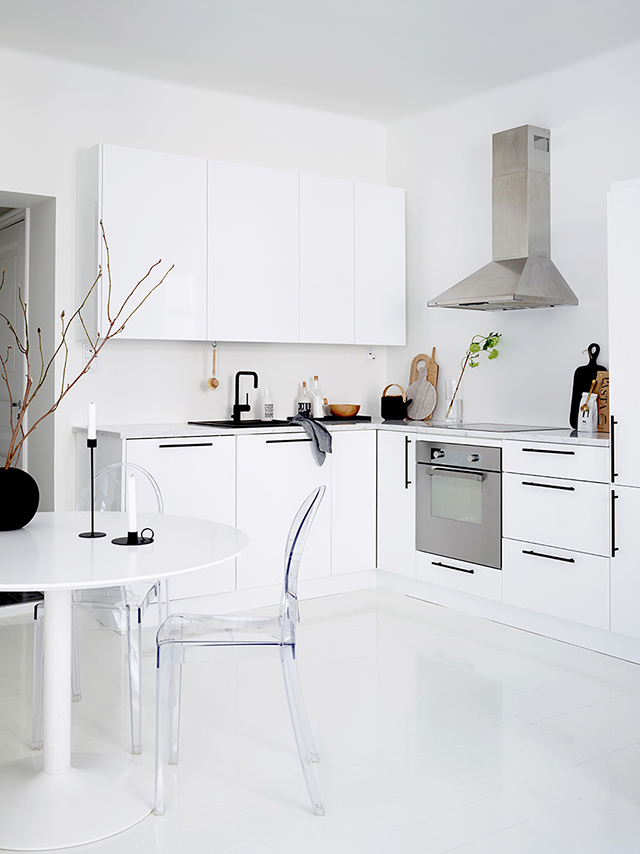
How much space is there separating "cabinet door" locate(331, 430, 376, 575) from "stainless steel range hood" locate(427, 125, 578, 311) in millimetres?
911

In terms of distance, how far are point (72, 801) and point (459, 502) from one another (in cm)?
249

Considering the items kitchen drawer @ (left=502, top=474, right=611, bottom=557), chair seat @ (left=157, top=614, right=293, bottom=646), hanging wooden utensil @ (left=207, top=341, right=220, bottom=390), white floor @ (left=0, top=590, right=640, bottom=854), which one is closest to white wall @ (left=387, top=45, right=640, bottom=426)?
kitchen drawer @ (left=502, top=474, right=611, bottom=557)

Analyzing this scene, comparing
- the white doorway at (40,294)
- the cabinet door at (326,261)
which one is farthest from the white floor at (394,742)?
the cabinet door at (326,261)

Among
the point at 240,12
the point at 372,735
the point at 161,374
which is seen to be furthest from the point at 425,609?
the point at 240,12

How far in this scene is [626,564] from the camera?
3439 millimetres

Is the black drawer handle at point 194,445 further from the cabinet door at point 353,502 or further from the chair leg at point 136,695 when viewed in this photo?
the chair leg at point 136,695

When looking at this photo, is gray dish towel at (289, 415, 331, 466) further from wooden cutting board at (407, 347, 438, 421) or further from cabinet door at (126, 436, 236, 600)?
wooden cutting board at (407, 347, 438, 421)

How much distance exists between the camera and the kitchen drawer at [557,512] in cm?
354

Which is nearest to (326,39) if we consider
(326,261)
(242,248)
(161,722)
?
(242,248)

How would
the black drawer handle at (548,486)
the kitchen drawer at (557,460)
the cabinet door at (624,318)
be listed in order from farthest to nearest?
the black drawer handle at (548,486) < the kitchen drawer at (557,460) < the cabinet door at (624,318)

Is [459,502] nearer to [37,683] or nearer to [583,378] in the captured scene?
[583,378]

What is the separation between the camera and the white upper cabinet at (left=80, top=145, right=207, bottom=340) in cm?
409

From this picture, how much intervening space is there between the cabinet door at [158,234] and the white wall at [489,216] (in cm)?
153

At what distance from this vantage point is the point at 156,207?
13.8 ft
